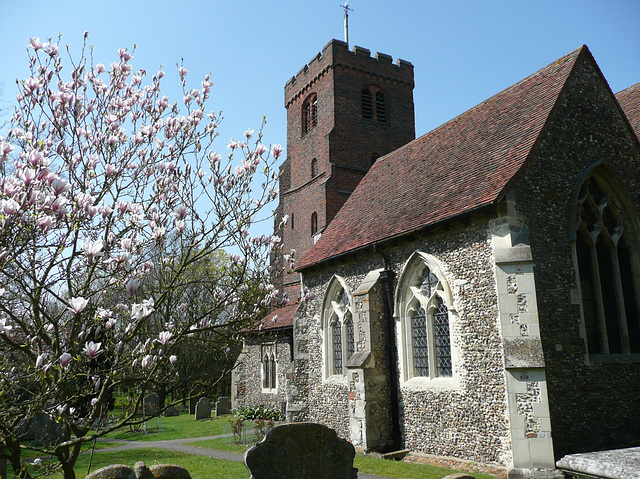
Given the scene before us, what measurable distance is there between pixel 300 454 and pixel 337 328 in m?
9.05

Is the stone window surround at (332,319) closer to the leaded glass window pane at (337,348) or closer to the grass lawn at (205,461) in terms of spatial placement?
the leaded glass window pane at (337,348)

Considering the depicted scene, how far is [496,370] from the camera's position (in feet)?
33.0

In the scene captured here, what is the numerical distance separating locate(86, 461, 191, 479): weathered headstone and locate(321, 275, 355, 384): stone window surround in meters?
8.11

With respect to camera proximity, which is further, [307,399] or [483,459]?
[307,399]

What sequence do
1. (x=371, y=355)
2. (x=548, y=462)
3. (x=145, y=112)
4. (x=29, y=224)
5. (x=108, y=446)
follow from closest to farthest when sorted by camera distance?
1. (x=29, y=224)
2. (x=145, y=112)
3. (x=548, y=462)
4. (x=371, y=355)
5. (x=108, y=446)

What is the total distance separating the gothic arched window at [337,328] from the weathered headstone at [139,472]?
8.15 meters

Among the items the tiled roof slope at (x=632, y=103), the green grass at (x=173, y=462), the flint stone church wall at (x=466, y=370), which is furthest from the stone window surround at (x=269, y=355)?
the tiled roof slope at (x=632, y=103)

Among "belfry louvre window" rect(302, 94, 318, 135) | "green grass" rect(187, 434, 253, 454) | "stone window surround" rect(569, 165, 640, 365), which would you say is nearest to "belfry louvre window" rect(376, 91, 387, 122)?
"belfry louvre window" rect(302, 94, 318, 135)

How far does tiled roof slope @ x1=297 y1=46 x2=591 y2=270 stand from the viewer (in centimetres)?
1155

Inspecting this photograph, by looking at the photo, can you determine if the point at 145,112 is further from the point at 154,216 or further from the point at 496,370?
the point at 496,370

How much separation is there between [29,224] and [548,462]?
8.98m

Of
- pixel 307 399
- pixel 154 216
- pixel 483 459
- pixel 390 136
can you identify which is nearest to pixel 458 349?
pixel 483 459

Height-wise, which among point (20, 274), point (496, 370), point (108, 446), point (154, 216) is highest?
point (154, 216)

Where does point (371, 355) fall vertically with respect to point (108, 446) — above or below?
above
